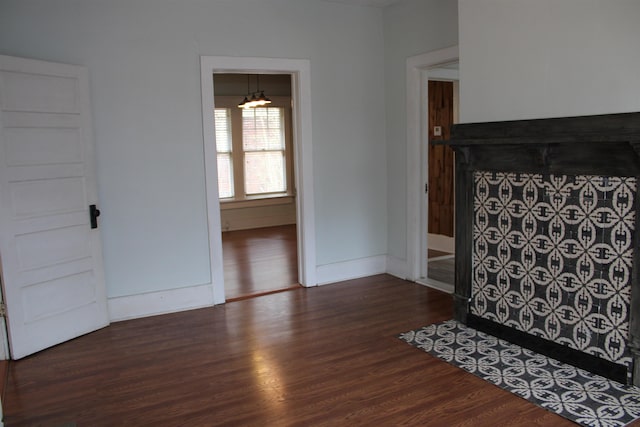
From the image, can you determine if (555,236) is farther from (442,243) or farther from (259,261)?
(259,261)

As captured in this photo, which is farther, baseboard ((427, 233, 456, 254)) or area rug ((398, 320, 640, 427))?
baseboard ((427, 233, 456, 254))

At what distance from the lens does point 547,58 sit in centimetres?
319

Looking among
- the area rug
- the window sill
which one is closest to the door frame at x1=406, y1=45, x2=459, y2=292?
the area rug

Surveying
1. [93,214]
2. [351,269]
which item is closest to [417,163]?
[351,269]

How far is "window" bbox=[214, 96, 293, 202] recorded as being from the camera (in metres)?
8.89

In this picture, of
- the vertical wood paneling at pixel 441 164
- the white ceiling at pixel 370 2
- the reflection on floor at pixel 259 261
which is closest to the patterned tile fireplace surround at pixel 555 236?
the white ceiling at pixel 370 2

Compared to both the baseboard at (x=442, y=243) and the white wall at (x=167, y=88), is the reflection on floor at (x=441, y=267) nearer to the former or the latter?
the baseboard at (x=442, y=243)

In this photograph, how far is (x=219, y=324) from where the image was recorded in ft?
13.9

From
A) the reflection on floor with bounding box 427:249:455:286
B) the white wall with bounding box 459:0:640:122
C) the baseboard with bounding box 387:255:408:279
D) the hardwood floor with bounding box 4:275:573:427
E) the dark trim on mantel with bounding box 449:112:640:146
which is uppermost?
the white wall with bounding box 459:0:640:122

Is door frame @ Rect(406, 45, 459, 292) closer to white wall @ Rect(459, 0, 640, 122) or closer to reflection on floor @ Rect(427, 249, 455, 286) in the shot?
reflection on floor @ Rect(427, 249, 455, 286)

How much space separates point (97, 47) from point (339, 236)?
2.90 metres

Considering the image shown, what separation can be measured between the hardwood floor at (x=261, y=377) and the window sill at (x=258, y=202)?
14.8 ft

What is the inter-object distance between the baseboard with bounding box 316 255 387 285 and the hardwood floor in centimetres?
80

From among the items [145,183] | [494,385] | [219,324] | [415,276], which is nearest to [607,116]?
[494,385]
